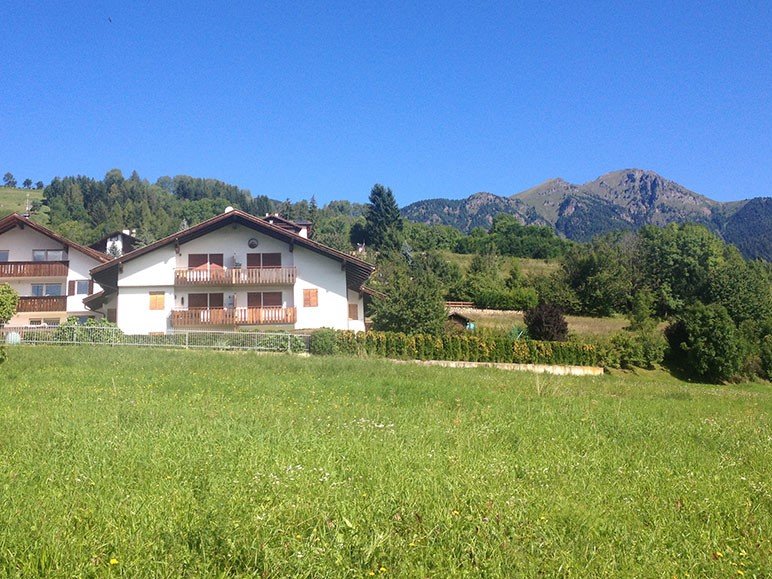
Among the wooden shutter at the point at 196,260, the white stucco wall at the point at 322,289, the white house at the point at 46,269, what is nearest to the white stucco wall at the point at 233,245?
the wooden shutter at the point at 196,260

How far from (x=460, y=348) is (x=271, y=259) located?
1266 centimetres

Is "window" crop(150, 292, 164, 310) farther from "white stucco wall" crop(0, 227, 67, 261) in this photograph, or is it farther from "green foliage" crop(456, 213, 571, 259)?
"green foliage" crop(456, 213, 571, 259)

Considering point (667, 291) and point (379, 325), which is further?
point (667, 291)

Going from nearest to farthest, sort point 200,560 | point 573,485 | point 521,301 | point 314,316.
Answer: point 200,560 < point 573,485 < point 314,316 < point 521,301

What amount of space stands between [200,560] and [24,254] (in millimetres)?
42353

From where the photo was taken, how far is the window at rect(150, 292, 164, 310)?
33.6 meters

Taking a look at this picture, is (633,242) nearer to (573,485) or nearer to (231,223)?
(231,223)

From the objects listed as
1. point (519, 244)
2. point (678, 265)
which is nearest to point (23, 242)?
point (678, 265)

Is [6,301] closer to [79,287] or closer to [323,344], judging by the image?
[323,344]

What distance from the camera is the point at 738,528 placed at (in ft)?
18.5

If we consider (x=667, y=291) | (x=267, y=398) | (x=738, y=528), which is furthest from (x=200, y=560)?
(x=667, y=291)

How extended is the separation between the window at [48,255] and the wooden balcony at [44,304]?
9.69 ft

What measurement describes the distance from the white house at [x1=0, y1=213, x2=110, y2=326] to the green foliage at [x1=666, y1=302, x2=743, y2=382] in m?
37.6

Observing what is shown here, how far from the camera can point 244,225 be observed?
112 feet
